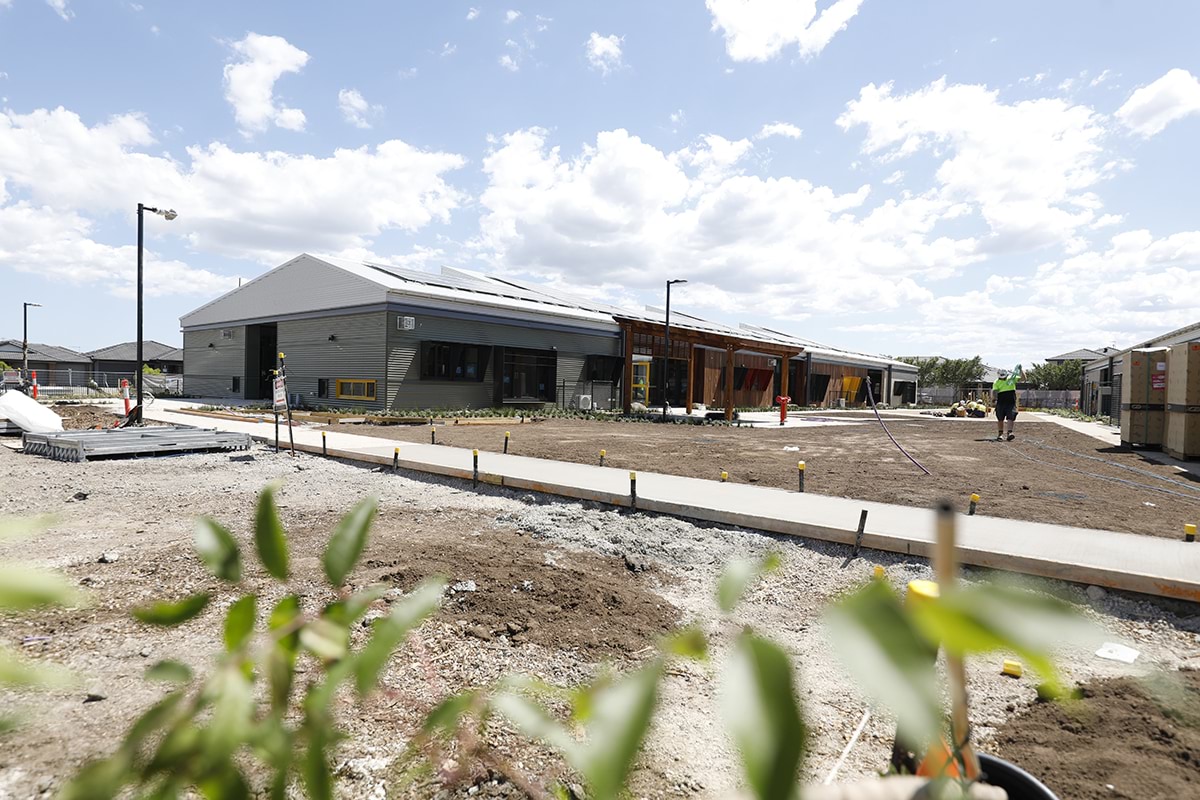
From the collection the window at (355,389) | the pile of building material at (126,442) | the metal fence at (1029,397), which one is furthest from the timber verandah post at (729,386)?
the metal fence at (1029,397)

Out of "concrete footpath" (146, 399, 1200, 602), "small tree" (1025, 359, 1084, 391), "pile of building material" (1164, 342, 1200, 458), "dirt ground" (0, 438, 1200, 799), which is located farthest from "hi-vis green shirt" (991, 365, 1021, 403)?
"small tree" (1025, 359, 1084, 391)

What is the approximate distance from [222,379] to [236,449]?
28.1 meters

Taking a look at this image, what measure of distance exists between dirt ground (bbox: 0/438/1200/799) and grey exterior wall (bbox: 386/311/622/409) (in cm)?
1798

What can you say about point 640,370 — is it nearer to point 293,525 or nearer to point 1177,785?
point 293,525

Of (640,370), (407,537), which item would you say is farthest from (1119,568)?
(640,370)

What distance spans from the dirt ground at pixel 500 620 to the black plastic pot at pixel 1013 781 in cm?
32

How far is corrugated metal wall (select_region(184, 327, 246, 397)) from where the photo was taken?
36.7 metres

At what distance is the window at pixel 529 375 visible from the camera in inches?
1190

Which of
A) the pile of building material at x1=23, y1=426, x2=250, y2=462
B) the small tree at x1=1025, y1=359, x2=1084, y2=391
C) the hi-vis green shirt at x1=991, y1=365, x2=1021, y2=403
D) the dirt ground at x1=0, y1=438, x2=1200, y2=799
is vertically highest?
the small tree at x1=1025, y1=359, x2=1084, y2=391

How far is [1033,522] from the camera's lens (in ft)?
24.2

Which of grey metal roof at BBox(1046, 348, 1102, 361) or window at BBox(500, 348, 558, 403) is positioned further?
grey metal roof at BBox(1046, 348, 1102, 361)

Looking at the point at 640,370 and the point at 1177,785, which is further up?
the point at 640,370

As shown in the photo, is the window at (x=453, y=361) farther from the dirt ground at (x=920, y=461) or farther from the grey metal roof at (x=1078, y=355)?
the grey metal roof at (x=1078, y=355)

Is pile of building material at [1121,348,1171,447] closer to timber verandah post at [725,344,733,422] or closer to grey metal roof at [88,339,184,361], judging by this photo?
timber verandah post at [725,344,733,422]
